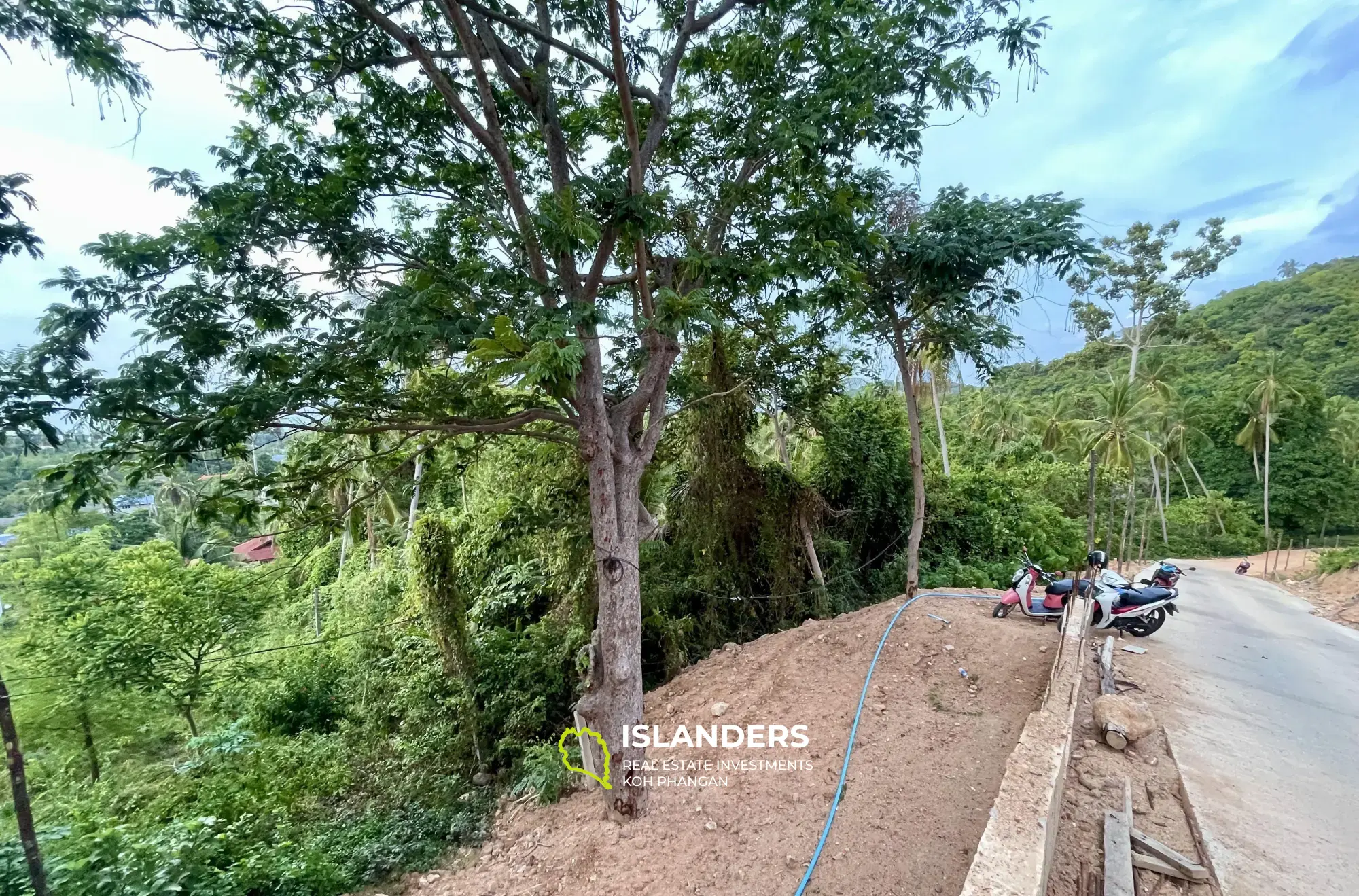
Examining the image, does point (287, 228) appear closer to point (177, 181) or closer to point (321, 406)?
point (177, 181)

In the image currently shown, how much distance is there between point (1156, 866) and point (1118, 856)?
22 centimetres

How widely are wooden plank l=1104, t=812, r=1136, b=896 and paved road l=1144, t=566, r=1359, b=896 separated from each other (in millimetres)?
380

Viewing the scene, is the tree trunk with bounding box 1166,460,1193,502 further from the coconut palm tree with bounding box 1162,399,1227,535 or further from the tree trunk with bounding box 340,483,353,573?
the tree trunk with bounding box 340,483,353,573

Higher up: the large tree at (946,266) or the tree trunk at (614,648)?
the large tree at (946,266)

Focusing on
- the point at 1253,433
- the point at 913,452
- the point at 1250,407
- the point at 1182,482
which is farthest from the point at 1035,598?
the point at 1182,482

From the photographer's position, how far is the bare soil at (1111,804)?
2.48 meters

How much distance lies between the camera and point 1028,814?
2.10 m

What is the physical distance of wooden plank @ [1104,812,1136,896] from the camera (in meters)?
2.34

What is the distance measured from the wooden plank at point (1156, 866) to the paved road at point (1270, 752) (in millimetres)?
185

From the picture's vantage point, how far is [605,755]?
11.7 ft

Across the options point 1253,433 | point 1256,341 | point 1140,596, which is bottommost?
point 1140,596

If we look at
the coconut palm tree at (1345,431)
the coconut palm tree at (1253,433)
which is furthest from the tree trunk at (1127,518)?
the coconut palm tree at (1345,431)

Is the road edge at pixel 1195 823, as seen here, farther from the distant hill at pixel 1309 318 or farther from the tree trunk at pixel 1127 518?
the distant hill at pixel 1309 318

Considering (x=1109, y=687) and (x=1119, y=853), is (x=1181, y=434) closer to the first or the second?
(x=1109, y=687)
